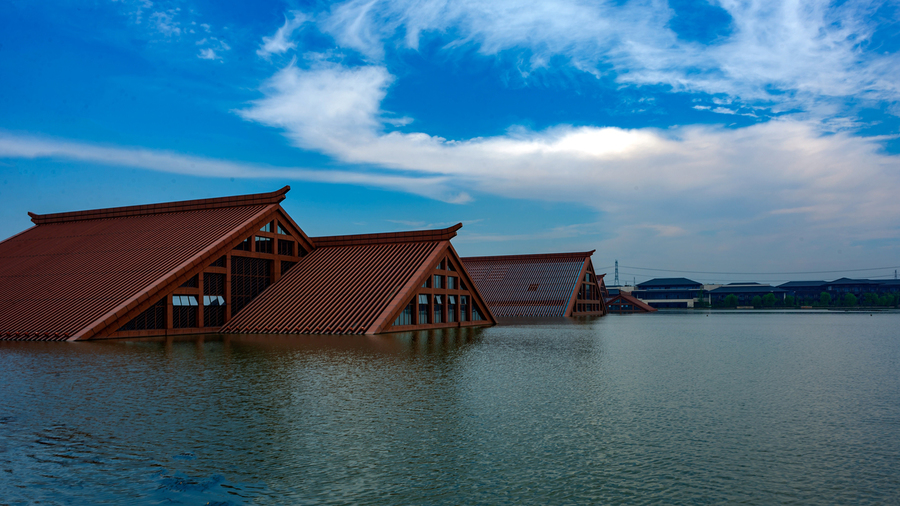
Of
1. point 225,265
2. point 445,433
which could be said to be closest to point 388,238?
point 225,265

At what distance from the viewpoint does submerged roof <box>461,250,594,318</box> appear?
89.2 m

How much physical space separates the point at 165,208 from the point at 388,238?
68.9ft

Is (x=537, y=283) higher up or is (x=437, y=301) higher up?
(x=537, y=283)

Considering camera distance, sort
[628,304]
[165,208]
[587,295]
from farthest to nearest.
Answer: [628,304] → [587,295] → [165,208]

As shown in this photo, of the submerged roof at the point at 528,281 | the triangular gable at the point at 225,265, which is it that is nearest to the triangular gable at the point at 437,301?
the triangular gable at the point at 225,265

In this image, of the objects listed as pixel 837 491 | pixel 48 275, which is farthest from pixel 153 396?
pixel 48 275

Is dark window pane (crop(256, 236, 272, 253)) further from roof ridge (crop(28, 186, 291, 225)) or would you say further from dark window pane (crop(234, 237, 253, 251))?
roof ridge (crop(28, 186, 291, 225))

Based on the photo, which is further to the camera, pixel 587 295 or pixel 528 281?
pixel 587 295

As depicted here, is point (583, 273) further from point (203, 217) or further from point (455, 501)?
point (455, 501)

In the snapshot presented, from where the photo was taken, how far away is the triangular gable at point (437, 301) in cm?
4400

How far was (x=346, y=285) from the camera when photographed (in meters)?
47.8

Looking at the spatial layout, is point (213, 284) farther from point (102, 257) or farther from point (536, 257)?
point (536, 257)

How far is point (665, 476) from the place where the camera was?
927 cm

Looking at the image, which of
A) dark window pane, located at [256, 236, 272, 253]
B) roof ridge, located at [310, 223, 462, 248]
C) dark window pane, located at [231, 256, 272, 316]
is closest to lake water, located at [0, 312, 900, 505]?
dark window pane, located at [231, 256, 272, 316]
